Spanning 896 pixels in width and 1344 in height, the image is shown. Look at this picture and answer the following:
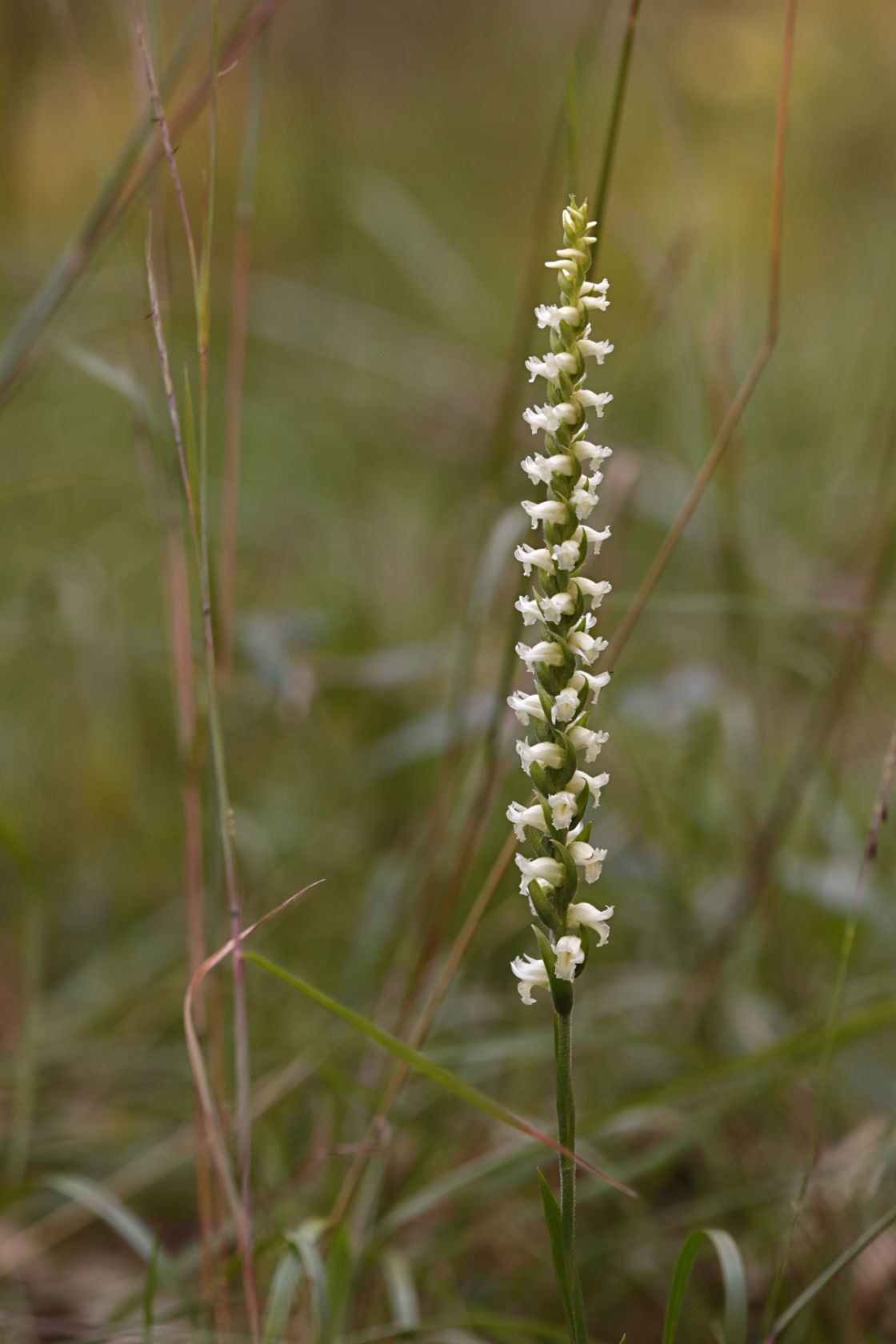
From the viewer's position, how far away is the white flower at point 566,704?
2.80 feet

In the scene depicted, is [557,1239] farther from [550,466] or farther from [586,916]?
[550,466]

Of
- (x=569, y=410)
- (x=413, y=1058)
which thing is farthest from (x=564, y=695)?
(x=413, y=1058)

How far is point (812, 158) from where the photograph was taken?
5926mm

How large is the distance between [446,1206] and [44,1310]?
625 mm

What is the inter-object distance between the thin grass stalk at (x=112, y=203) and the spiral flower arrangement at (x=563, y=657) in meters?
0.83

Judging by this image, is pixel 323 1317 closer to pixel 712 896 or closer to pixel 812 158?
pixel 712 896

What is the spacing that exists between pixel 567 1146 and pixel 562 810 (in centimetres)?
25

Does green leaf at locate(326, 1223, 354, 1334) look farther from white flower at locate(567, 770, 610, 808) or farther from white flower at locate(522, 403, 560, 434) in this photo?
white flower at locate(522, 403, 560, 434)

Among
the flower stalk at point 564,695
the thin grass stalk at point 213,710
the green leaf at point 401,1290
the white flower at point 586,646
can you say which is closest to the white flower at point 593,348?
the flower stalk at point 564,695

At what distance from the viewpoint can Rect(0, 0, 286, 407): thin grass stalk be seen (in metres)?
1.52

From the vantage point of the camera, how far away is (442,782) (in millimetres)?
1721

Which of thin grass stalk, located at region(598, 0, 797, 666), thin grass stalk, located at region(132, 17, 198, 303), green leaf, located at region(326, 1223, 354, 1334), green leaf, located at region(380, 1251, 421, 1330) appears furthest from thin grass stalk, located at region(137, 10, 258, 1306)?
thin grass stalk, located at region(598, 0, 797, 666)

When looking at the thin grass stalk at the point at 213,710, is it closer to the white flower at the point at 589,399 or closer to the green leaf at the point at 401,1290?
the green leaf at the point at 401,1290

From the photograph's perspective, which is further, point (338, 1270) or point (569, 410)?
point (338, 1270)
